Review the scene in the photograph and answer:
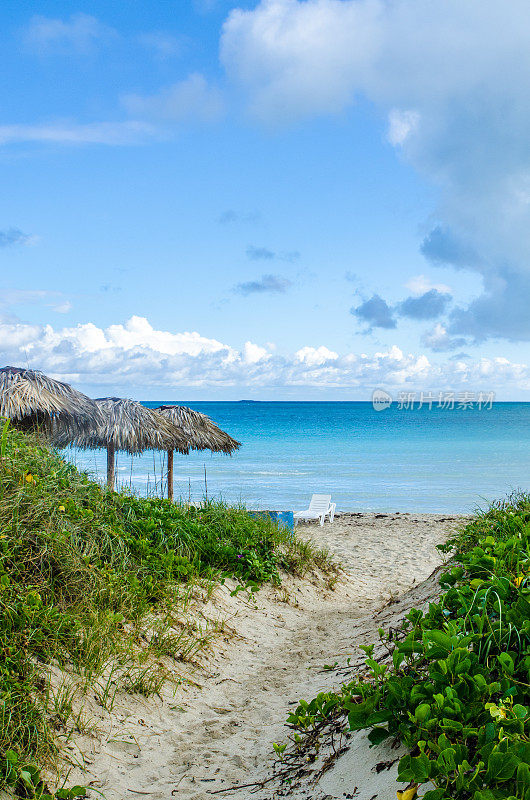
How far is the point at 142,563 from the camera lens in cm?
522

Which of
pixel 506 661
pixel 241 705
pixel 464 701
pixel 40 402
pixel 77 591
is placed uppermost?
pixel 40 402

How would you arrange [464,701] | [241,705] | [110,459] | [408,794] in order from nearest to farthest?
[408,794] → [464,701] → [241,705] → [110,459]

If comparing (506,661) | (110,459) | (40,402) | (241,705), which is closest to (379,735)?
(506,661)

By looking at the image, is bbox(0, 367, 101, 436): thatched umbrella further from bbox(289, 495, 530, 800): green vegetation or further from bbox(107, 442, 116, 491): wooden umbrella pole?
bbox(289, 495, 530, 800): green vegetation

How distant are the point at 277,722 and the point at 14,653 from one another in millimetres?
1729

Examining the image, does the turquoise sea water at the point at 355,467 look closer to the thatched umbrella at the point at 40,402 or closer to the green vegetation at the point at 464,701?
the thatched umbrella at the point at 40,402

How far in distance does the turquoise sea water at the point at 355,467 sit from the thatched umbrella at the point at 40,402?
0.92 meters

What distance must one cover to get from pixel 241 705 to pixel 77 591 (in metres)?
1.46

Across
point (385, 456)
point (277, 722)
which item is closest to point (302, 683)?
point (277, 722)

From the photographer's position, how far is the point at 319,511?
16.4m

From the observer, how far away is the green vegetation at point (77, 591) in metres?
3.30

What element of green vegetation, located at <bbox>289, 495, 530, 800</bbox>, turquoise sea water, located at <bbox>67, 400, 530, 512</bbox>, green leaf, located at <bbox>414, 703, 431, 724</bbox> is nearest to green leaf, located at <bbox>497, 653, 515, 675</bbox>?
green vegetation, located at <bbox>289, 495, 530, 800</bbox>

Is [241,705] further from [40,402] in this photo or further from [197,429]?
[197,429]

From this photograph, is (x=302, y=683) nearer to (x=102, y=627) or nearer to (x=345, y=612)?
(x=102, y=627)
